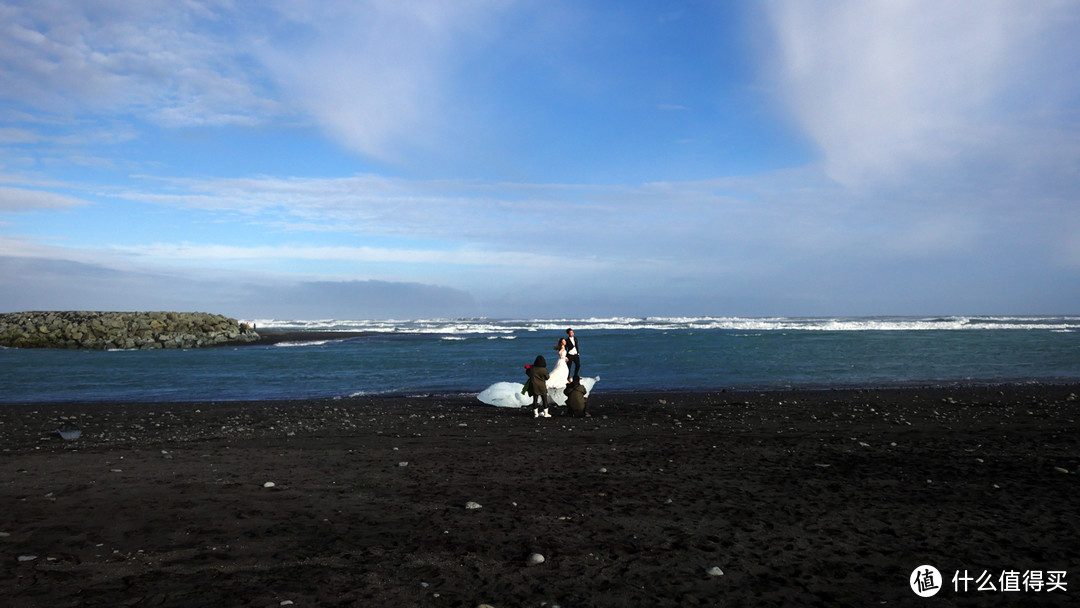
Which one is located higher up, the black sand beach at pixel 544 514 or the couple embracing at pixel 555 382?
the couple embracing at pixel 555 382

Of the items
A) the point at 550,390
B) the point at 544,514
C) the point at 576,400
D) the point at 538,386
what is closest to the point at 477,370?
the point at 550,390

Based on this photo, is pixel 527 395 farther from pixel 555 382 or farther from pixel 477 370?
pixel 477 370

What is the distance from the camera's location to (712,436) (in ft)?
39.4

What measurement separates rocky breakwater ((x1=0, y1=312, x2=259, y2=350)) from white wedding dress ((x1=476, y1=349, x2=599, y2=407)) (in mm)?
38655

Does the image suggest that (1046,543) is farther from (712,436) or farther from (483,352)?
(483,352)

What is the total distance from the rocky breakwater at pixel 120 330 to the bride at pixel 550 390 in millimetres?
38660

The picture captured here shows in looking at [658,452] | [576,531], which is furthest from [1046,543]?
[658,452]

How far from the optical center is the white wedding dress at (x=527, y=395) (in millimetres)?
17109

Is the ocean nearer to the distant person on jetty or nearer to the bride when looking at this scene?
the bride

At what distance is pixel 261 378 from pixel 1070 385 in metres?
29.7

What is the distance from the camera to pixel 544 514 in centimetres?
707

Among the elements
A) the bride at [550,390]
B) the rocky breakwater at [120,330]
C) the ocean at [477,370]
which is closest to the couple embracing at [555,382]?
the bride at [550,390]

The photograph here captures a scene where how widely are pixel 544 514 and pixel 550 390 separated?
10327 millimetres

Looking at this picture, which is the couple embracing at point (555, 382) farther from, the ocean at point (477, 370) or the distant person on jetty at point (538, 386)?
the ocean at point (477, 370)
